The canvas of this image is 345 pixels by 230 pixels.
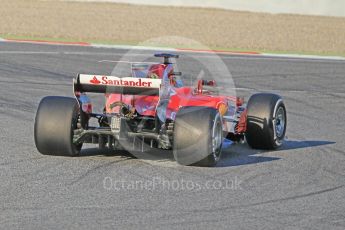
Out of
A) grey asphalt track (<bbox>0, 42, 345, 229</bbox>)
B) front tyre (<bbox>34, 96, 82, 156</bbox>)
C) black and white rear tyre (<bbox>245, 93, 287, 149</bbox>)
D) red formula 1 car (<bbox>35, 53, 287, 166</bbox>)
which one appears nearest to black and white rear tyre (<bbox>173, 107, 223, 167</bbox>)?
red formula 1 car (<bbox>35, 53, 287, 166</bbox>)

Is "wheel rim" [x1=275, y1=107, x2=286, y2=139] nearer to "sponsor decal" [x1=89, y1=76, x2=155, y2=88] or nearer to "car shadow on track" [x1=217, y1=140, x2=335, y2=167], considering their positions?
"car shadow on track" [x1=217, y1=140, x2=335, y2=167]

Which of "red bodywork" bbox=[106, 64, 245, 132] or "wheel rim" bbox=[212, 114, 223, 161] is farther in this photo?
"red bodywork" bbox=[106, 64, 245, 132]

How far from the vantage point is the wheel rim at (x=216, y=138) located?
402 inches

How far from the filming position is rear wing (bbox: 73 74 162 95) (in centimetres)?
1006

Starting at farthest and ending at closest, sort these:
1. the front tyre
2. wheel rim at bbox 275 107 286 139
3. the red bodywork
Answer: wheel rim at bbox 275 107 286 139, the red bodywork, the front tyre

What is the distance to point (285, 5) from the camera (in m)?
41.8

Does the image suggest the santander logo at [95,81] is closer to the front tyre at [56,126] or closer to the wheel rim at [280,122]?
the front tyre at [56,126]

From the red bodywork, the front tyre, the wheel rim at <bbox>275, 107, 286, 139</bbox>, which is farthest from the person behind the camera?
the wheel rim at <bbox>275, 107, 286, 139</bbox>

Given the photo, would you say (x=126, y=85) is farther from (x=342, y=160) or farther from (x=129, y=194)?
(x=342, y=160)

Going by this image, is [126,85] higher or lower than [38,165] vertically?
higher

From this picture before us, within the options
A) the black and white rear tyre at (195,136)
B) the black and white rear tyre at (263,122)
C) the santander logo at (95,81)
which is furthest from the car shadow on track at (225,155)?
the santander logo at (95,81)

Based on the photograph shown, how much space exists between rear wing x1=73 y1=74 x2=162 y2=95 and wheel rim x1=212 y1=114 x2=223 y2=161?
2.56ft

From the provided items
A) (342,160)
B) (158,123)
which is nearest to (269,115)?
(342,160)

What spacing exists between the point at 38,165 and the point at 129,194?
→ 1.71 metres
